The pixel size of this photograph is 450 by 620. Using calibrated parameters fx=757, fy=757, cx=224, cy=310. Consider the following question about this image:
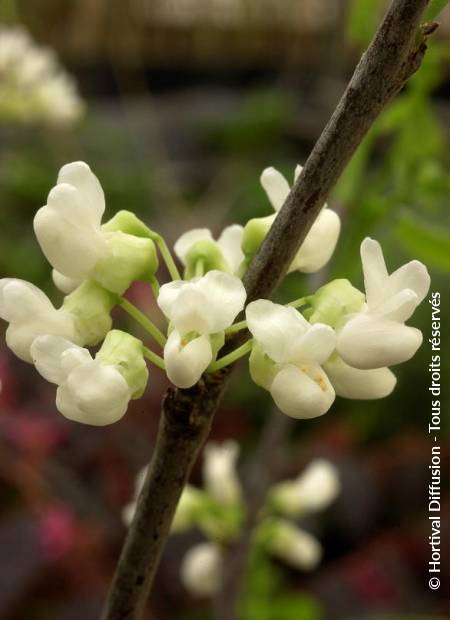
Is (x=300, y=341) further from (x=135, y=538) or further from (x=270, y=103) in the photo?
(x=270, y=103)

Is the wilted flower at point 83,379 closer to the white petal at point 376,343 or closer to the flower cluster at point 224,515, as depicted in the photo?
the white petal at point 376,343

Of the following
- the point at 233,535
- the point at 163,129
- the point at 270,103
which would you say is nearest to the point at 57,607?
the point at 233,535

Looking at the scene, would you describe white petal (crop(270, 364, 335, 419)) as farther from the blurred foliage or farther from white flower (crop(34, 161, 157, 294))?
the blurred foliage

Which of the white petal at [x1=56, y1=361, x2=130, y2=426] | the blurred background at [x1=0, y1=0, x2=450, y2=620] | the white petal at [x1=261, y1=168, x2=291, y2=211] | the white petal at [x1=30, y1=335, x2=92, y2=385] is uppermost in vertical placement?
the blurred background at [x1=0, y1=0, x2=450, y2=620]

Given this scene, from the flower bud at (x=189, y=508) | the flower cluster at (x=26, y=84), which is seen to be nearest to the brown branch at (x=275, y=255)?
the flower bud at (x=189, y=508)

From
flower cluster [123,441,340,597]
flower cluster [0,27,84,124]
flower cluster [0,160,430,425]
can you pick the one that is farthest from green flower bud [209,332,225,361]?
flower cluster [0,27,84,124]

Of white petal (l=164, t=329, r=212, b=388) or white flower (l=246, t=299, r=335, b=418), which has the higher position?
white flower (l=246, t=299, r=335, b=418)
